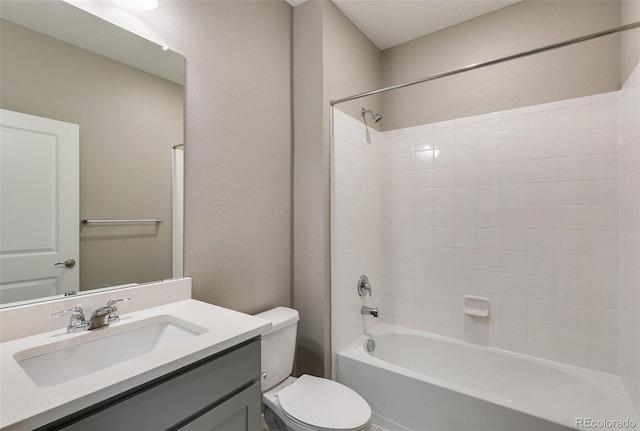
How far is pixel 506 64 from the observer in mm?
2082

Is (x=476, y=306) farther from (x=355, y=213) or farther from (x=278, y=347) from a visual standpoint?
(x=278, y=347)

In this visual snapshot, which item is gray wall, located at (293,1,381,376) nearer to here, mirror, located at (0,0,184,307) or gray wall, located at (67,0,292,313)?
gray wall, located at (67,0,292,313)

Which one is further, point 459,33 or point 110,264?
point 459,33

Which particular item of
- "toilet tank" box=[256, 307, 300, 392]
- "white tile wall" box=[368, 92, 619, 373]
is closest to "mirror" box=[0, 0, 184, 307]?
"toilet tank" box=[256, 307, 300, 392]

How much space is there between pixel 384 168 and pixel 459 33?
3.61ft

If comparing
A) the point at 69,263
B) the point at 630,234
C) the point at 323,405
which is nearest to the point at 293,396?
the point at 323,405

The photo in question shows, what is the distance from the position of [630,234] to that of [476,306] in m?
0.93

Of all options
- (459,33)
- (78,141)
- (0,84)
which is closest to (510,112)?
(459,33)

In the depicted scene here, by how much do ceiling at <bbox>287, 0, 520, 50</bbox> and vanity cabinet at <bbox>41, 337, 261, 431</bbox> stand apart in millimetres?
2150

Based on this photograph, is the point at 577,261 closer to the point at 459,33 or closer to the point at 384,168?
the point at 384,168

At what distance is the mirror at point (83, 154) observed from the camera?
3.33ft

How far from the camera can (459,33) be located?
2.27m

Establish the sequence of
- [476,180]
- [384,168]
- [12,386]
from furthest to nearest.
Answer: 1. [384,168]
2. [476,180]
3. [12,386]

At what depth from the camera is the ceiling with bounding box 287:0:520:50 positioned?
2.05 meters
